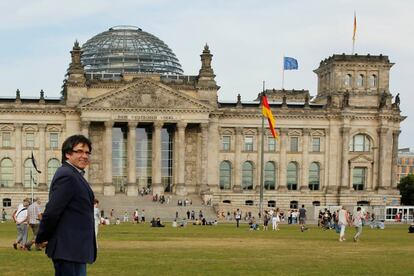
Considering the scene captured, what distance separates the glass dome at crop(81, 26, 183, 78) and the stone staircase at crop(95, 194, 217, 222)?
81.6ft

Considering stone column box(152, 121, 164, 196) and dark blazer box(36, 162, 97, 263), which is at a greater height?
dark blazer box(36, 162, 97, 263)

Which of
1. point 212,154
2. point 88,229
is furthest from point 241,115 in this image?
point 88,229

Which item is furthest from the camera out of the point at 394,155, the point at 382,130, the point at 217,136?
the point at 394,155

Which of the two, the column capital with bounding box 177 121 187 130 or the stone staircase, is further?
the column capital with bounding box 177 121 187 130

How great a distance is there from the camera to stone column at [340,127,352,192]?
119688mm

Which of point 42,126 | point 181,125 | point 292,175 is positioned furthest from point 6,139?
point 292,175

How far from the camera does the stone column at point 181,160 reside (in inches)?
4491

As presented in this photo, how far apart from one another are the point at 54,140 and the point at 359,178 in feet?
146

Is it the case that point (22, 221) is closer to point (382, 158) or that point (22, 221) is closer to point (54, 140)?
point (54, 140)

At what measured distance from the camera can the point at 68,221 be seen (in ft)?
36.2

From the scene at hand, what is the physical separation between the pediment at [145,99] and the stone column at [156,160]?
2945 mm

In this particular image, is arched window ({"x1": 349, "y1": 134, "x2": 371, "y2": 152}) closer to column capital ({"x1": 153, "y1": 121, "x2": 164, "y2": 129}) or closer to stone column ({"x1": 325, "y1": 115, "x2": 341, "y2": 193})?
stone column ({"x1": 325, "y1": 115, "x2": 341, "y2": 193})

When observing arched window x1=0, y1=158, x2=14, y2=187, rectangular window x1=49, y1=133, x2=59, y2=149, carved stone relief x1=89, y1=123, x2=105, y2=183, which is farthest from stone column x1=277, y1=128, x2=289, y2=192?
arched window x1=0, y1=158, x2=14, y2=187

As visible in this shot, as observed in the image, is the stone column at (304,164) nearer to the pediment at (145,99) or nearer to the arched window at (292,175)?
the arched window at (292,175)
